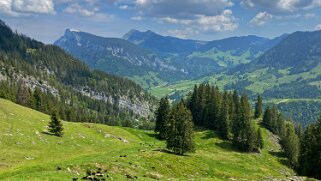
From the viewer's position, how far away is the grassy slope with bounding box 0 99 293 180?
155 feet

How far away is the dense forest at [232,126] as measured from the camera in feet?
277

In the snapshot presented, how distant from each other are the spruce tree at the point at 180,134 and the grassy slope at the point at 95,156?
135 inches

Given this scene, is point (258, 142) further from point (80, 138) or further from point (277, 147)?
point (80, 138)

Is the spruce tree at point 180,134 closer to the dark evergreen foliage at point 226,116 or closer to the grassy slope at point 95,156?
the grassy slope at point 95,156

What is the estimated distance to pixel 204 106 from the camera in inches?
5950

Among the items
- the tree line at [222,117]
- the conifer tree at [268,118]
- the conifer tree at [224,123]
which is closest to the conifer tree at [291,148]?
the tree line at [222,117]

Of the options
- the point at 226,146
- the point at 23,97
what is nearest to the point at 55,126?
the point at 226,146

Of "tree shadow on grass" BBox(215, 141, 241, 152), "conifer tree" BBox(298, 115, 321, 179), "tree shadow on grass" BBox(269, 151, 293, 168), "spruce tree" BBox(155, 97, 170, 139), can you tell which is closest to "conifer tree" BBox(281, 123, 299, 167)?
"tree shadow on grass" BBox(269, 151, 293, 168)

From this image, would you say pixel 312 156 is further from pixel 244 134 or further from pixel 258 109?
pixel 258 109

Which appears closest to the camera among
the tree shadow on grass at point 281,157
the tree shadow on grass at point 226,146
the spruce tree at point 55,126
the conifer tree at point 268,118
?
the spruce tree at point 55,126

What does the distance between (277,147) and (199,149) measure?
5581 centimetres

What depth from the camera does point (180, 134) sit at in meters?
83.5

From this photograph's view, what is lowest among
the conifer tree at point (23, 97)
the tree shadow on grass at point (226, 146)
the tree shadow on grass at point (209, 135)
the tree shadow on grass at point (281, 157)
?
the tree shadow on grass at point (281, 157)

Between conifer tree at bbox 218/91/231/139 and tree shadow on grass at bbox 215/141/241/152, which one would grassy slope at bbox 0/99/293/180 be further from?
conifer tree at bbox 218/91/231/139
